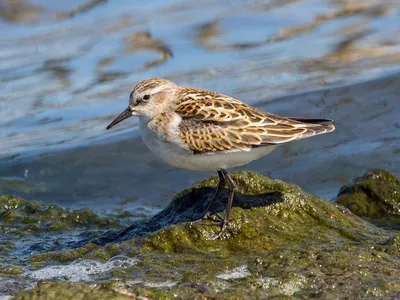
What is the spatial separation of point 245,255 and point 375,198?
2.56 metres

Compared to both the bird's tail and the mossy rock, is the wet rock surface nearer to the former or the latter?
the bird's tail

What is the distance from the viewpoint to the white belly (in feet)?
23.0

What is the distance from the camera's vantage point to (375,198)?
8547 millimetres

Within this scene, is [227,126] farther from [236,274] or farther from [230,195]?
[236,274]

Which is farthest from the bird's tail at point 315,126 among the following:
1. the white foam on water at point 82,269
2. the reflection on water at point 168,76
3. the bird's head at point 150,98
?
the reflection on water at point 168,76

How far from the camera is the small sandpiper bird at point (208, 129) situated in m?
7.00

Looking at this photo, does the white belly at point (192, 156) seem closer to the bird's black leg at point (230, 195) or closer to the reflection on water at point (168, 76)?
the bird's black leg at point (230, 195)

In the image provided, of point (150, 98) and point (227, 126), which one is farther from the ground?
point (150, 98)

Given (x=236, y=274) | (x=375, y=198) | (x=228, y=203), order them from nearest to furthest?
1. (x=236, y=274)
2. (x=228, y=203)
3. (x=375, y=198)

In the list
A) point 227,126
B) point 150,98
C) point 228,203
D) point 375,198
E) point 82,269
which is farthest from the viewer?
point 375,198

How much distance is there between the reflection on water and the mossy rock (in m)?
1.26

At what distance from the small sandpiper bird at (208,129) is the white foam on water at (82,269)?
0.86 m

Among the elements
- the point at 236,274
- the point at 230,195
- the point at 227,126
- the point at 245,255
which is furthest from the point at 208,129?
the point at 236,274

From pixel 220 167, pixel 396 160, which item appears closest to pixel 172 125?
A: pixel 220 167
